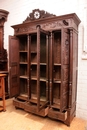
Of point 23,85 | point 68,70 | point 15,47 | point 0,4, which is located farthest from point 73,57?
point 0,4

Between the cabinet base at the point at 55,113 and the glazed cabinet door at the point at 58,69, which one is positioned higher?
the glazed cabinet door at the point at 58,69

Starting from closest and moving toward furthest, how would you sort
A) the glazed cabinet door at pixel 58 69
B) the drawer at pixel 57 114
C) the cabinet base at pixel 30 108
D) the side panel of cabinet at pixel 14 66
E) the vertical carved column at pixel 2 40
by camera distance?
the glazed cabinet door at pixel 58 69 → the drawer at pixel 57 114 → the cabinet base at pixel 30 108 → the side panel of cabinet at pixel 14 66 → the vertical carved column at pixel 2 40

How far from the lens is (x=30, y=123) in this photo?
90.1 inches

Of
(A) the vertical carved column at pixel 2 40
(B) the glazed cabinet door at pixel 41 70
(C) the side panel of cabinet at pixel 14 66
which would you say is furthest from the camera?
(A) the vertical carved column at pixel 2 40

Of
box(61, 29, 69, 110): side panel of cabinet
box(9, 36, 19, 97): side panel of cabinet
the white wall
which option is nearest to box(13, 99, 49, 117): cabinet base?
box(9, 36, 19, 97): side panel of cabinet

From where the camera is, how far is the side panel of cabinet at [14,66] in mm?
2682

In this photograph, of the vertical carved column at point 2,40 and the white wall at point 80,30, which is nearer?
the white wall at point 80,30

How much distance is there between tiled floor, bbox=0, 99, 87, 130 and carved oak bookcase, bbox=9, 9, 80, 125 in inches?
5.5

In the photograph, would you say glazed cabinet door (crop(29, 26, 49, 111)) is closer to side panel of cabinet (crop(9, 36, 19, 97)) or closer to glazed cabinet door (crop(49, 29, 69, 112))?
glazed cabinet door (crop(49, 29, 69, 112))

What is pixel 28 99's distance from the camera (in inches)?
105

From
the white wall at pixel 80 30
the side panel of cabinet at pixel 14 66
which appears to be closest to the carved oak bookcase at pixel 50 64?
the side panel of cabinet at pixel 14 66

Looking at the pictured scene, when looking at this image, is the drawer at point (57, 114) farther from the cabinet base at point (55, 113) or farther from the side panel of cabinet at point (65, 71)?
the side panel of cabinet at point (65, 71)

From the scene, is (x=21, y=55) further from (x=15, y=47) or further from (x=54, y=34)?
(x=54, y=34)

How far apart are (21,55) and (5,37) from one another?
111cm
